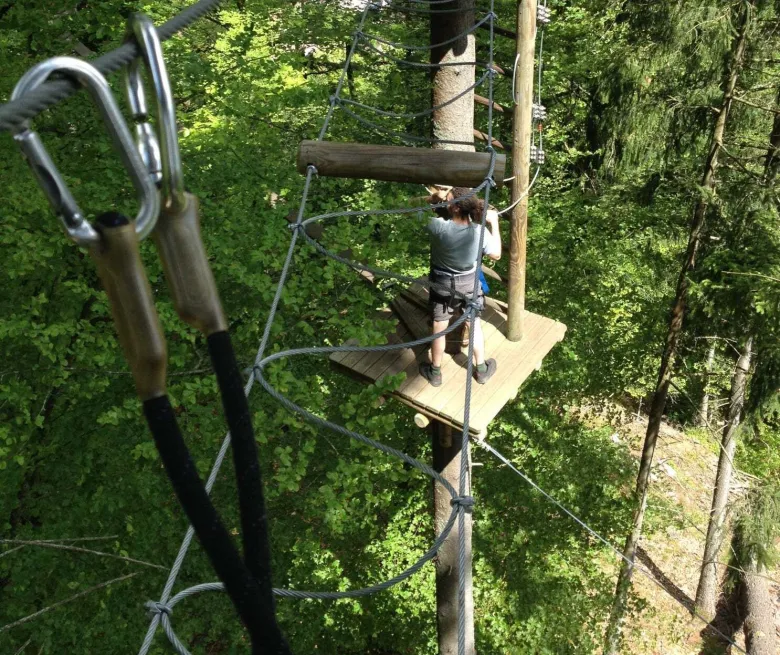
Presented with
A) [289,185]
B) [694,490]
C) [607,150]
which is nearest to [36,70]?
[289,185]

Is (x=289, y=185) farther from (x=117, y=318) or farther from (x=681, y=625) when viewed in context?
(x=681, y=625)

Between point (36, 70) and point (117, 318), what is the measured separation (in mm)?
256

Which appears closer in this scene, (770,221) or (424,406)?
(424,406)

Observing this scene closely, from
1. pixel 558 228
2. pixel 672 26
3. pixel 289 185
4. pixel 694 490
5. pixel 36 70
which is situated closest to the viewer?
pixel 36 70

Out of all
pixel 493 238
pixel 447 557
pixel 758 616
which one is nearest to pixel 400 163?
pixel 493 238

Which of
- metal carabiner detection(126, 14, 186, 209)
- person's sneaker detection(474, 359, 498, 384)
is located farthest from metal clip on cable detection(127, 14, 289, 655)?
person's sneaker detection(474, 359, 498, 384)

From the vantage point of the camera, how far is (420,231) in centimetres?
590

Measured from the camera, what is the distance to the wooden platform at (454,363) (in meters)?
3.91

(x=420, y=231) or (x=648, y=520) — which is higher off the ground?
(x=420, y=231)

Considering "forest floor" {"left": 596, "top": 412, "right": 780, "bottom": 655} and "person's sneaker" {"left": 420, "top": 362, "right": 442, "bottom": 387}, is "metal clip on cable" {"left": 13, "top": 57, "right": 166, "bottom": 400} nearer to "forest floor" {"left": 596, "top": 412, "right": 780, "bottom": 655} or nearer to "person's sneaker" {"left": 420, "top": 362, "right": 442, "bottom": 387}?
"person's sneaker" {"left": 420, "top": 362, "right": 442, "bottom": 387}

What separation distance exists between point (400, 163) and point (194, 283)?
9.26ft

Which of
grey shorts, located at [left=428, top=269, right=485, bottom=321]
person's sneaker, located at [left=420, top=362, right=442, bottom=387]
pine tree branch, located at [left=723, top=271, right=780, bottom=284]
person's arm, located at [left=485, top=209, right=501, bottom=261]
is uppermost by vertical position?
person's arm, located at [left=485, top=209, right=501, bottom=261]

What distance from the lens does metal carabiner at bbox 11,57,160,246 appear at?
0.57 m

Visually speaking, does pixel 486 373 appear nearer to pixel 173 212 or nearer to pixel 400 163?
pixel 400 163
